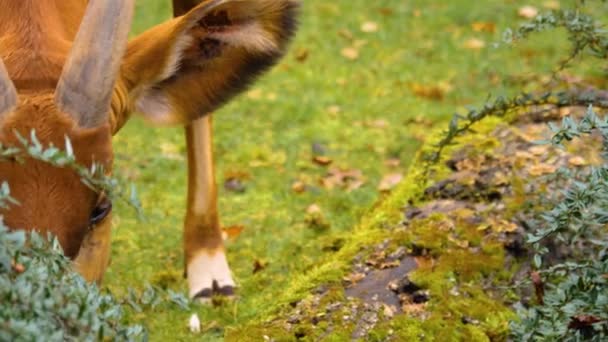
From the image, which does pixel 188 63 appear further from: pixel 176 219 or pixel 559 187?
pixel 176 219

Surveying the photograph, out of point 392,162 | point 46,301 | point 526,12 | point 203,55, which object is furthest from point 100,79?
point 526,12

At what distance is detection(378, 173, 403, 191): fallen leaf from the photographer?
6.52 meters

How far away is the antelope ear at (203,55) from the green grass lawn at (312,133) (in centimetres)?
89

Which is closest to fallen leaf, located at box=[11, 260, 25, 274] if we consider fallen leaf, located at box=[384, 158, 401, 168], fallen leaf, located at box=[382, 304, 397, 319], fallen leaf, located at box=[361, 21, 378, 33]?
fallen leaf, located at box=[382, 304, 397, 319]

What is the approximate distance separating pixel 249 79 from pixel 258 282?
1411mm

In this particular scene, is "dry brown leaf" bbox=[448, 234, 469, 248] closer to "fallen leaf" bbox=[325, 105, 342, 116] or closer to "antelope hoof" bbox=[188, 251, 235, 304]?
"antelope hoof" bbox=[188, 251, 235, 304]

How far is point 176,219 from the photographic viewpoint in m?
6.20

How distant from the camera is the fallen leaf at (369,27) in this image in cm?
969

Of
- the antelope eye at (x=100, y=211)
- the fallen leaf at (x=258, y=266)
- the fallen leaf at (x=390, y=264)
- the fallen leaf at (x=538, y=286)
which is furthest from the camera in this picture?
the fallen leaf at (x=258, y=266)

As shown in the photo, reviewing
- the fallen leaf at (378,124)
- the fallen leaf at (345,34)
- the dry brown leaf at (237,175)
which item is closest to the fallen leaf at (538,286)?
the dry brown leaf at (237,175)

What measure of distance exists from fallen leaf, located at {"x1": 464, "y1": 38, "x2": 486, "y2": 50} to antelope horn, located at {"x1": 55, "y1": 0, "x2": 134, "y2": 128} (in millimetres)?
6057

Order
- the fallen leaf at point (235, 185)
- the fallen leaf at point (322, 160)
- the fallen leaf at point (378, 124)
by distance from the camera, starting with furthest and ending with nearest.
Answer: the fallen leaf at point (378, 124) → the fallen leaf at point (322, 160) → the fallen leaf at point (235, 185)

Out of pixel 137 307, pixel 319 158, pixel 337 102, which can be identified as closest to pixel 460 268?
pixel 137 307

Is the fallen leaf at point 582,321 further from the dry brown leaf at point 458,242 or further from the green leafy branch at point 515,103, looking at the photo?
the green leafy branch at point 515,103
